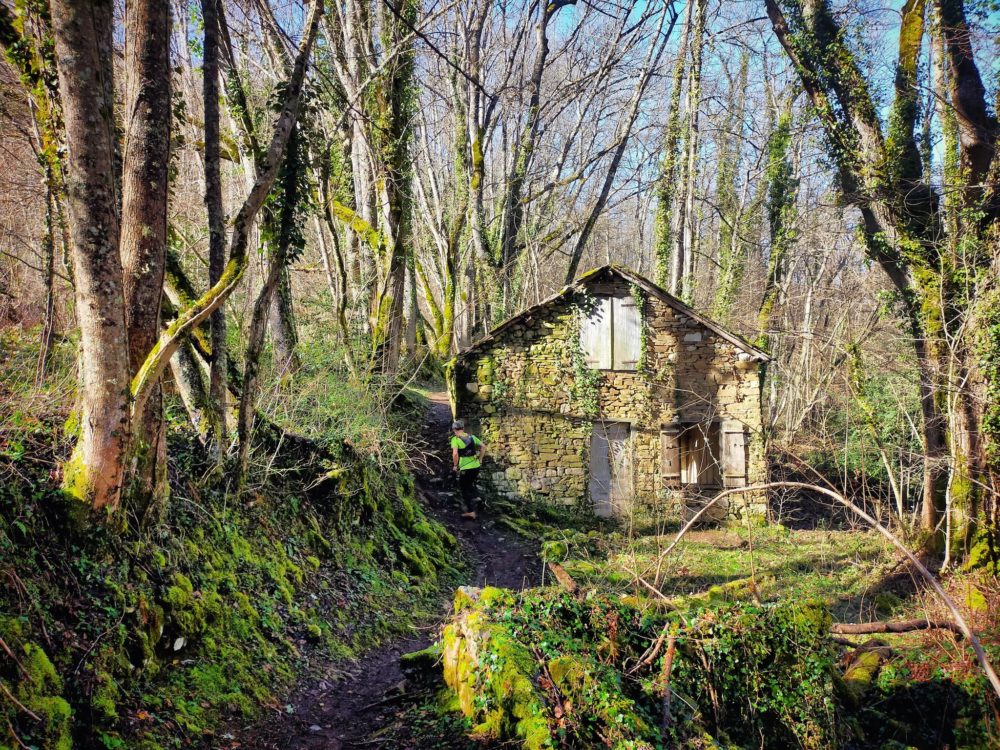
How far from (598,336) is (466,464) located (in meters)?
4.49

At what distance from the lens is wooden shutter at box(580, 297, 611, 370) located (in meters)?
13.2

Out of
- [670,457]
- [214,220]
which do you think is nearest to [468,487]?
[670,457]

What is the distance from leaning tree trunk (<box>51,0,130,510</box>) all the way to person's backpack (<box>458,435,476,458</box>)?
6821 millimetres

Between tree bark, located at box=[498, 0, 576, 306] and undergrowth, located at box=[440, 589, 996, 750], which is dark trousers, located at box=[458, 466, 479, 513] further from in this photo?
tree bark, located at box=[498, 0, 576, 306]

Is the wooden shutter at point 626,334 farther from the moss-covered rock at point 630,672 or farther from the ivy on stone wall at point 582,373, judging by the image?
the moss-covered rock at point 630,672

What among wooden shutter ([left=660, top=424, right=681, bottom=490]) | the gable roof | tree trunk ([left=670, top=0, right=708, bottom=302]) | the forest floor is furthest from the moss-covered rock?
tree trunk ([left=670, top=0, right=708, bottom=302])

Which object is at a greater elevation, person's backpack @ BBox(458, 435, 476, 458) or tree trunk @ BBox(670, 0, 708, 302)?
tree trunk @ BBox(670, 0, 708, 302)

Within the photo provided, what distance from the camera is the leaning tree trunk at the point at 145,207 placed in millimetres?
4398

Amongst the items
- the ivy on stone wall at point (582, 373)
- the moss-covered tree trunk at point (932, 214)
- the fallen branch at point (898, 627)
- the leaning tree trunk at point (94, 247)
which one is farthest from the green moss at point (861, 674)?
the ivy on stone wall at point (582, 373)

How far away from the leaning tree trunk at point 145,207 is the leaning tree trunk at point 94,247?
12.8 inches

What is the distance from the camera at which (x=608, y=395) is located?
43.7 feet

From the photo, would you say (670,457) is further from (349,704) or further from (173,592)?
(173,592)

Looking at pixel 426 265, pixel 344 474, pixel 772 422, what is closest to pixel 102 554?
pixel 344 474

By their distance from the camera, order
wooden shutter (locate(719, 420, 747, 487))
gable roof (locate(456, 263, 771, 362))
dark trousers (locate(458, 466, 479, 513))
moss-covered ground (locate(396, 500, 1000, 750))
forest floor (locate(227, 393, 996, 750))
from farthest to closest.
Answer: wooden shutter (locate(719, 420, 747, 487)) → gable roof (locate(456, 263, 771, 362)) → dark trousers (locate(458, 466, 479, 513)) → forest floor (locate(227, 393, 996, 750)) → moss-covered ground (locate(396, 500, 1000, 750))
